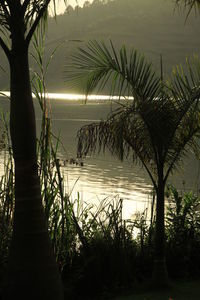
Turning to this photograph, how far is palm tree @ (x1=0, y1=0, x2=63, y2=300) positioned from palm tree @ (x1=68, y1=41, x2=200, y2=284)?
1.20 metres

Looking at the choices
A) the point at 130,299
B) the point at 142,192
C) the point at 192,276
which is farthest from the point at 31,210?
the point at 142,192

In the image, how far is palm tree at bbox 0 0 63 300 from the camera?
371 cm

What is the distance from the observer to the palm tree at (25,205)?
146 inches

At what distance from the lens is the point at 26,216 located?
375cm

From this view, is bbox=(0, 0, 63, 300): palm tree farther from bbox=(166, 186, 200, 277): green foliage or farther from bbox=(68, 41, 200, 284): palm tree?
bbox=(166, 186, 200, 277): green foliage

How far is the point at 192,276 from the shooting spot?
564 centimetres

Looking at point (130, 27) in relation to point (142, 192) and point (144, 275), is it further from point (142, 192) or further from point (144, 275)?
point (144, 275)

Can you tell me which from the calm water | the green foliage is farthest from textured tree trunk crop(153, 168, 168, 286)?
the calm water

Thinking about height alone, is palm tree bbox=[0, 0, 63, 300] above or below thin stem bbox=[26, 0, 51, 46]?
below

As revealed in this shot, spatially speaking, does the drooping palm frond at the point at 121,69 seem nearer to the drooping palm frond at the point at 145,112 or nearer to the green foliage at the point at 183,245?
the drooping palm frond at the point at 145,112

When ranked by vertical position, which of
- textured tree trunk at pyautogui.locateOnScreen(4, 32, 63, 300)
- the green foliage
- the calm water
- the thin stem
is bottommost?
the calm water

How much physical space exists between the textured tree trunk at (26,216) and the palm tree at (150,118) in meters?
1.20

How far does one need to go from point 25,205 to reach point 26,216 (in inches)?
3.0

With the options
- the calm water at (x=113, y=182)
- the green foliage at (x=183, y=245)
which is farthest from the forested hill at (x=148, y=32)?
the green foliage at (x=183, y=245)
